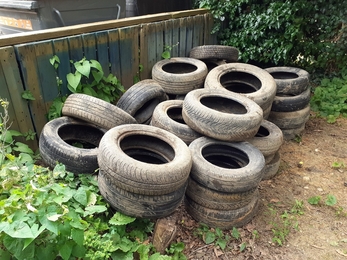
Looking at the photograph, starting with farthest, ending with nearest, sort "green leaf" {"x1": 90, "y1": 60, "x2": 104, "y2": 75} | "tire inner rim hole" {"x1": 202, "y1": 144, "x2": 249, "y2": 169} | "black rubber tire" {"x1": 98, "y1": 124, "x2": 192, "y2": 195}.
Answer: "green leaf" {"x1": 90, "y1": 60, "x2": 104, "y2": 75} → "tire inner rim hole" {"x1": 202, "y1": 144, "x2": 249, "y2": 169} → "black rubber tire" {"x1": 98, "y1": 124, "x2": 192, "y2": 195}

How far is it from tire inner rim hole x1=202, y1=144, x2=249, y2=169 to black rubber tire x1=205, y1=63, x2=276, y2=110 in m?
0.86

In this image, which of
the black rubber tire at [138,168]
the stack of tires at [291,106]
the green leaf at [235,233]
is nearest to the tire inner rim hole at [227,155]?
the black rubber tire at [138,168]

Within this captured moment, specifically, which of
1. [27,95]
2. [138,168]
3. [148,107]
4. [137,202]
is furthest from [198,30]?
[137,202]

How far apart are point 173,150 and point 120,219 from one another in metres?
0.86

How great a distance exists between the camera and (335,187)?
3543 mm

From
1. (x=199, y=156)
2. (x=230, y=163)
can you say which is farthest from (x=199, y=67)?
(x=199, y=156)

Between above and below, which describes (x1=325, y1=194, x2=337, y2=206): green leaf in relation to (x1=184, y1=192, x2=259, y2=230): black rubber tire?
below

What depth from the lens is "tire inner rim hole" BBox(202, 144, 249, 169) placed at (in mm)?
3189

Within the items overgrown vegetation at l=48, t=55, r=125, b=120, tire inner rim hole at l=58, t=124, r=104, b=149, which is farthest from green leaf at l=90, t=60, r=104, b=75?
tire inner rim hole at l=58, t=124, r=104, b=149

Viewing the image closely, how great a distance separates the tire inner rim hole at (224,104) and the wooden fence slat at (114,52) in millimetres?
1354

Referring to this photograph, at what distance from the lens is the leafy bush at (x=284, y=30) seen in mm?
5172

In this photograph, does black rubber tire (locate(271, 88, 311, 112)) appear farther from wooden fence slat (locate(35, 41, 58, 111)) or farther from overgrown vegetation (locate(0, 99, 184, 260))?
wooden fence slat (locate(35, 41, 58, 111))

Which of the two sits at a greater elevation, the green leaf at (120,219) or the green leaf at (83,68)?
the green leaf at (83,68)

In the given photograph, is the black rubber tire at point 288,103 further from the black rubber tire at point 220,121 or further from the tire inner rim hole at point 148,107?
the tire inner rim hole at point 148,107
